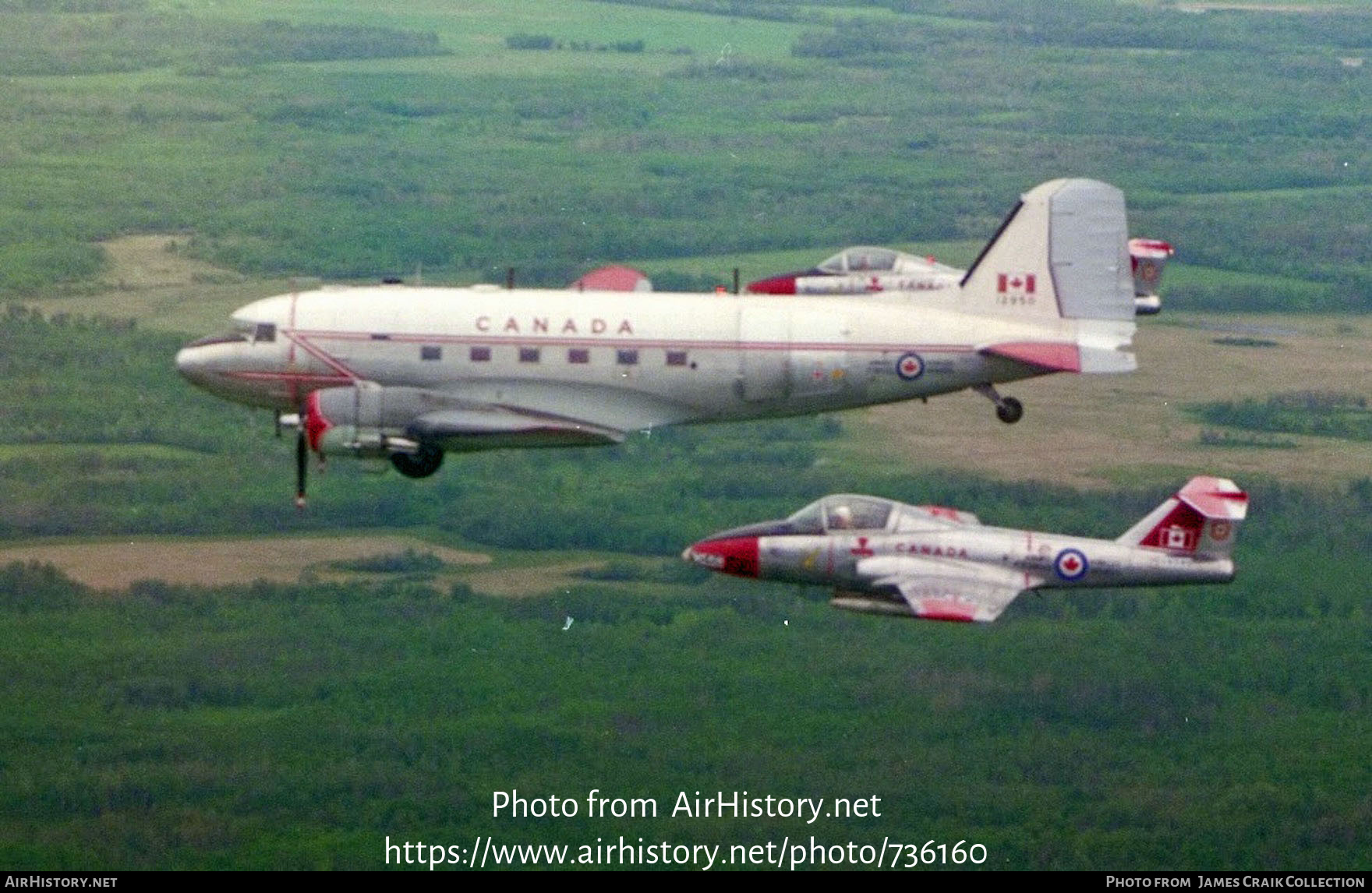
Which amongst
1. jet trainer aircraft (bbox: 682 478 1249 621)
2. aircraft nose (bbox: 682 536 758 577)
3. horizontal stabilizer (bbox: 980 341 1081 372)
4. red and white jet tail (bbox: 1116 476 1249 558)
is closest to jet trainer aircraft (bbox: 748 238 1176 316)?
red and white jet tail (bbox: 1116 476 1249 558)

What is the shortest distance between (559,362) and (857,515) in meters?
13.5

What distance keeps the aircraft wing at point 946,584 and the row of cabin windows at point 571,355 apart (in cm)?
1129

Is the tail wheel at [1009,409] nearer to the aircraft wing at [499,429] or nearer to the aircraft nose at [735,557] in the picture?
the aircraft nose at [735,557]

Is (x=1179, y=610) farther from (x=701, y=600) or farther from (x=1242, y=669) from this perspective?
(x=701, y=600)

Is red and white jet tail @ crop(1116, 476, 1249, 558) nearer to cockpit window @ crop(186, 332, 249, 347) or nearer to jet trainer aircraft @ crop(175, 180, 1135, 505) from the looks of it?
jet trainer aircraft @ crop(175, 180, 1135, 505)

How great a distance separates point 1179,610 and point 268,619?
48328mm

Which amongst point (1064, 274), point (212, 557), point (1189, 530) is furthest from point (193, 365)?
point (212, 557)

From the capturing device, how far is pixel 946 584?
363ft

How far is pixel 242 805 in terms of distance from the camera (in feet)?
502

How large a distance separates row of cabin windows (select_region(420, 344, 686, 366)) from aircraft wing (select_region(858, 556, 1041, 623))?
1129 cm

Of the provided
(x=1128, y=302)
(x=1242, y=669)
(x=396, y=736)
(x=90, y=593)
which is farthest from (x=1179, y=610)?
(x=1128, y=302)

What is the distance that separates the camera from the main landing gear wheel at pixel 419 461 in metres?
105

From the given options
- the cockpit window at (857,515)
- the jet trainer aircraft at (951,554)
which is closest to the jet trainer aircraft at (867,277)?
the jet trainer aircraft at (951,554)
